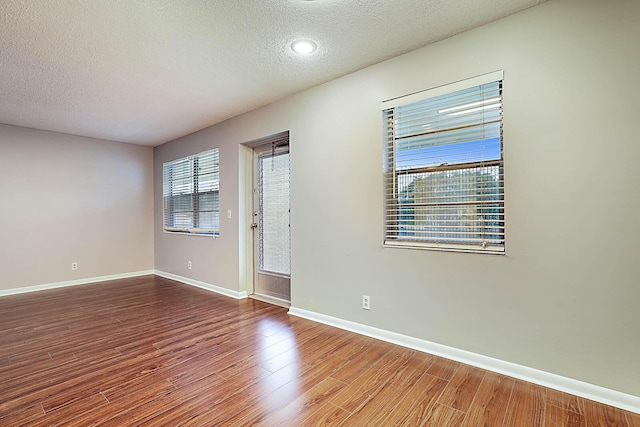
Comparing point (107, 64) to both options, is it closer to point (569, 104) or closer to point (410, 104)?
point (410, 104)

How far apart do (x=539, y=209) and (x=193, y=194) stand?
4629 mm

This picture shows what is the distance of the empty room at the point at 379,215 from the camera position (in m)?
1.80

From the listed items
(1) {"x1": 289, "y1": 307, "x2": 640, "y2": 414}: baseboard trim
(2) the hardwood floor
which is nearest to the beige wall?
(2) the hardwood floor

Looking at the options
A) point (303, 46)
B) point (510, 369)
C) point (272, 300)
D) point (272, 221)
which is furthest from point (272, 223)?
point (510, 369)

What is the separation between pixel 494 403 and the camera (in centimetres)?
182

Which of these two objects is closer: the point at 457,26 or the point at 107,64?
the point at 457,26

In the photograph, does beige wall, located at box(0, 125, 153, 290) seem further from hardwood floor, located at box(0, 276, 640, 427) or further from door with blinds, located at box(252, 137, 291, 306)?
door with blinds, located at box(252, 137, 291, 306)

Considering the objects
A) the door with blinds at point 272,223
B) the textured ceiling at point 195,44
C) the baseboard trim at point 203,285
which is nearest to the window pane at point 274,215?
the door with blinds at point 272,223

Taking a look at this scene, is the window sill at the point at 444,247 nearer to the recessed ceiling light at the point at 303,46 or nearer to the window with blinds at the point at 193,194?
the recessed ceiling light at the point at 303,46

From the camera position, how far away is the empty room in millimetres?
1804

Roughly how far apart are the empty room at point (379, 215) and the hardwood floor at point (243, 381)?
0.7 inches

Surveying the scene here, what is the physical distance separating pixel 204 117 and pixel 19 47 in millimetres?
1971

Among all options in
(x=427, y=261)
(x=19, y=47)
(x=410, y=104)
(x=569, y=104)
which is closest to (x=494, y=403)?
(x=427, y=261)

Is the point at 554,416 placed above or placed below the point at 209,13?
below
